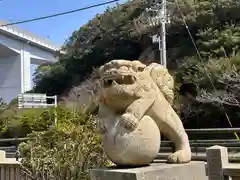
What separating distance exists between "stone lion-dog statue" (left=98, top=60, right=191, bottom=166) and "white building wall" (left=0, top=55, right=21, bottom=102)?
112 ft

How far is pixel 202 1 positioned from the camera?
861 inches

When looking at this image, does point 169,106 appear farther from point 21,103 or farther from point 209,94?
point 21,103

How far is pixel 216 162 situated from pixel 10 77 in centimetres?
3598

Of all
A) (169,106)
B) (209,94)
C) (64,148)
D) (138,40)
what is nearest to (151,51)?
(138,40)

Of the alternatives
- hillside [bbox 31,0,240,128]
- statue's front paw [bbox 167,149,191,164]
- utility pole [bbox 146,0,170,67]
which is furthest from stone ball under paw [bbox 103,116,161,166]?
utility pole [bbox 146,0,170,67]

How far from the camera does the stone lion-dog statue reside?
3145mm

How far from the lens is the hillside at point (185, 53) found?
1598cm

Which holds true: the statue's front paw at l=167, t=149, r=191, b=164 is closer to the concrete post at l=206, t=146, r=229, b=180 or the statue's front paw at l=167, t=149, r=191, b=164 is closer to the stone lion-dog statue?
the stone lion-dog statue

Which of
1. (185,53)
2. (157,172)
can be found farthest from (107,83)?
(185,53)

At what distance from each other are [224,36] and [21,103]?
14388mm

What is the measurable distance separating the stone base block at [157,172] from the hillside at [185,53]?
20.1 ft

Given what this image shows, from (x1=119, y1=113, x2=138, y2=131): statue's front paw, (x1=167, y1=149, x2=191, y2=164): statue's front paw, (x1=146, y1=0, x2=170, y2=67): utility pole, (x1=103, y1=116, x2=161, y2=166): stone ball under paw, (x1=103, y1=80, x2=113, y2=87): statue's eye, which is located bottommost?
(x1=167, y1=149, x2=191, y2=164): statue's front paw

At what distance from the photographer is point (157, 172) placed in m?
3.12

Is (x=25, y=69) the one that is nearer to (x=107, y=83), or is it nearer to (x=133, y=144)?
(x=107, y=83)
